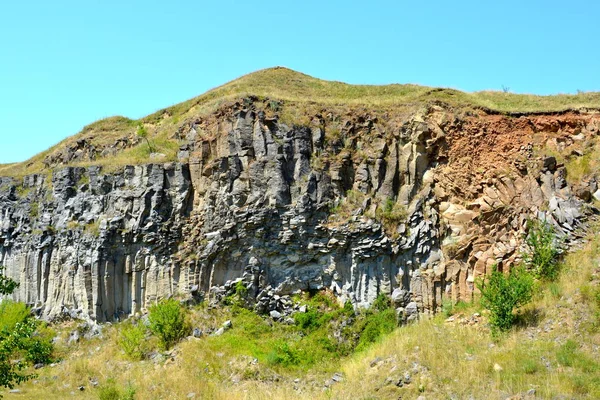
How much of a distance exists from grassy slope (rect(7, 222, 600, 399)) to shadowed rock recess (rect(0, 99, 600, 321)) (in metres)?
1.80

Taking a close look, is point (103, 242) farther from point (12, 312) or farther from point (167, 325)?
point (12, 312)

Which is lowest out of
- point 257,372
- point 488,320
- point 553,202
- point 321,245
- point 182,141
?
point 257,372

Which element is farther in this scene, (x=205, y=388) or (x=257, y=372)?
(x=257, y=372)

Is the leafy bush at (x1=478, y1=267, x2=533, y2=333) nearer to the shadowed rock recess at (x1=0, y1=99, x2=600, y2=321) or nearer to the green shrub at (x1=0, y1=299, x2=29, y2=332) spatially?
the shadowed rock recess at (x1=0, y1=99, x2=600, y2=321)

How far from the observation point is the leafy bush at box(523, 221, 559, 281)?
586 inches

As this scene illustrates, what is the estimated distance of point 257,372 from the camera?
1462 cm

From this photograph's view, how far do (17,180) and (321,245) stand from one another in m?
16.5

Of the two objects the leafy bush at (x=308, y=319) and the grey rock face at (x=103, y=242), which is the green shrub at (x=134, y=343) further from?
the leafy bush at (x=308, y=319)

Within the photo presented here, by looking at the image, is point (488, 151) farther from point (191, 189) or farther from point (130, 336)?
point (130, 336)

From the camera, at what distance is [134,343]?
16.6 m

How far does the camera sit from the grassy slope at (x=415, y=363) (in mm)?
11539

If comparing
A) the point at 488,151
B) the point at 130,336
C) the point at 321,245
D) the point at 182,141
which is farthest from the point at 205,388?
the point at 488,151

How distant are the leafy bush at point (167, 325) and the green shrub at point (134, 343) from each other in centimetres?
47

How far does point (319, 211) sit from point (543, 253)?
24.5 feet
